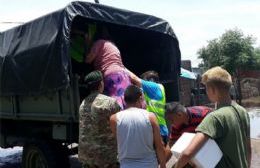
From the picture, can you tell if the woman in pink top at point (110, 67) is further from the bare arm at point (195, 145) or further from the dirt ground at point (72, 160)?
the dirt ground at point (72, 160)

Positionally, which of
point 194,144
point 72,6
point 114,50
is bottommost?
point 194,144

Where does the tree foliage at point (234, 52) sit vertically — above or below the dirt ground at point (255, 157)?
above

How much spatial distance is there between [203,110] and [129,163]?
3.23ft

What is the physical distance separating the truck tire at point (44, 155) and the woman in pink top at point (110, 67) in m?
1.23

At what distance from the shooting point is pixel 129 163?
381cm

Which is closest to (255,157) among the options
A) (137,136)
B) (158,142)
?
(158,142)

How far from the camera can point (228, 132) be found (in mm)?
3043

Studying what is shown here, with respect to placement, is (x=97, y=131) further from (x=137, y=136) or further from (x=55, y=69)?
(x=55, y=69)

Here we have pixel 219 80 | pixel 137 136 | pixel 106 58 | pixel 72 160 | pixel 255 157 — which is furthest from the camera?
pixel 72 160

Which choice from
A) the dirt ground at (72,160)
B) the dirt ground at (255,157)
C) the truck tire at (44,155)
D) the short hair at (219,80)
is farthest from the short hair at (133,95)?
the dirt ground at (72,160)

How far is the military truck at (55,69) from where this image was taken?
5680 mm

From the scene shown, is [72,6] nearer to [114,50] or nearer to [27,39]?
[114,50]

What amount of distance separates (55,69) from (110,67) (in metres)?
0.69

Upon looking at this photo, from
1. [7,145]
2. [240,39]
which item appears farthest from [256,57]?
[7,145]
